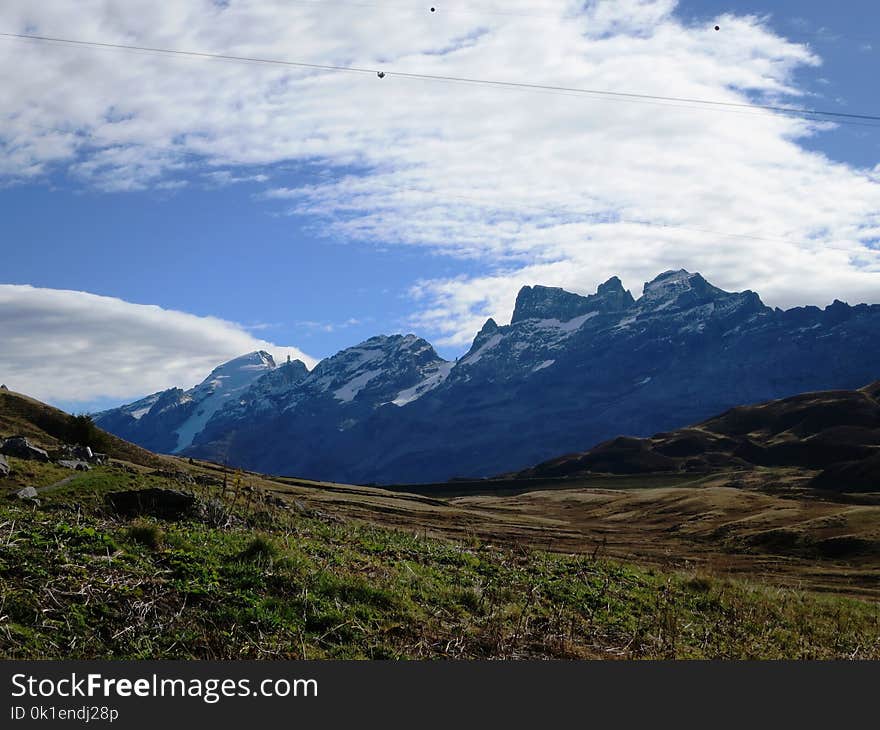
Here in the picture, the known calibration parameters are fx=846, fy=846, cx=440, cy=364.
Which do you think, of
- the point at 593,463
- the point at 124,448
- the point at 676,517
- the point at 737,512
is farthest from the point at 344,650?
the point at 593,463

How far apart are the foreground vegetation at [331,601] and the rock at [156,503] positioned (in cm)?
40

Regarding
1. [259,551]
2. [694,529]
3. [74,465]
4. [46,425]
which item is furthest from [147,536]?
[694,529]

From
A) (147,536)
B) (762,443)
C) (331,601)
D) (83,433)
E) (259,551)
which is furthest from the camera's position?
(762,443)

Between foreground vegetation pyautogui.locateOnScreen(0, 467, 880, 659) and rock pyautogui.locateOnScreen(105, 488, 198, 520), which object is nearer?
foreground vegetation pyautogui.locateOnScreen(0, 467, 880, 659)

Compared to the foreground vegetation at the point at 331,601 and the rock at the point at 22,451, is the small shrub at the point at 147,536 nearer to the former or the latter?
the foreground vegetation at the point at 331,601

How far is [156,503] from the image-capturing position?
1797 centimetres

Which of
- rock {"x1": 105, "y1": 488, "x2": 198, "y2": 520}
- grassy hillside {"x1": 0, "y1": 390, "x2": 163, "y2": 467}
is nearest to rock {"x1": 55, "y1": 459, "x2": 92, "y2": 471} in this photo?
rock {"x1": 105, "y1": 488, "x2": 198, "y2": 520}

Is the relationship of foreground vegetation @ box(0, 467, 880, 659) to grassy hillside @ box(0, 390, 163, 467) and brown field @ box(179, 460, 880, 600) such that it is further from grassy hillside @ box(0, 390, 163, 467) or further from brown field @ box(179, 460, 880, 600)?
grassy hillside @ box(0, 390, 163, 467)

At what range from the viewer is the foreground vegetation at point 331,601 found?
1149 cm

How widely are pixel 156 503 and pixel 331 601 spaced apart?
6394 millimetres

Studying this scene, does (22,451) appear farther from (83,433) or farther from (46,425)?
(46,425)

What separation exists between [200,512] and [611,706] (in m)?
10.6

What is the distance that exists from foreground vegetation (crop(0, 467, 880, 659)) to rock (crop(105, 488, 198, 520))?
40 centimetres

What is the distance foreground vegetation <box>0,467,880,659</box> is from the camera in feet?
37.7
